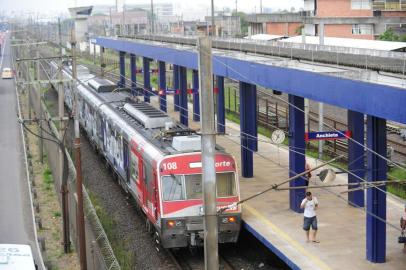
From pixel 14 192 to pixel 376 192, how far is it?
17.3m

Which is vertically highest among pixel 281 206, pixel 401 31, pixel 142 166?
pixel 401 31

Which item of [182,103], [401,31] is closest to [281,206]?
[182,103]

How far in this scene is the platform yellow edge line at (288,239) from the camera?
49.2 feet

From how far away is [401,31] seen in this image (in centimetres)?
4856

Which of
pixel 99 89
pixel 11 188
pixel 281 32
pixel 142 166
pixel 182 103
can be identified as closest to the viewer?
pixel 142 166

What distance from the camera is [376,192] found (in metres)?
14.7

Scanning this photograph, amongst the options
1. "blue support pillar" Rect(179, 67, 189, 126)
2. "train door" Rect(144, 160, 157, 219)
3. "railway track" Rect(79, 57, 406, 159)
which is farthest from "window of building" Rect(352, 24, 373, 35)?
"train door" Rect(144, 160, 157, 219)

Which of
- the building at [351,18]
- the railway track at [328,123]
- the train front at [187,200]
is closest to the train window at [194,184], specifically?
the train front at [187,200]

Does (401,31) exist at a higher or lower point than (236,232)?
higher

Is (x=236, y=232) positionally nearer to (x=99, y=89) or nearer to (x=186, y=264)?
(x=186, y=264)

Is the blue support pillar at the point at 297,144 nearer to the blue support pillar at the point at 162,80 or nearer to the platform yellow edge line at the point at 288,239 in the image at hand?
the platform yellow edge line at the point at 288,239

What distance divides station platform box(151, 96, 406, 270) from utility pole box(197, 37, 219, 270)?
2.75m

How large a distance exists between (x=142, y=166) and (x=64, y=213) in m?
2.78

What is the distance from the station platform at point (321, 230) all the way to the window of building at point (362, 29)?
28.6 meters
